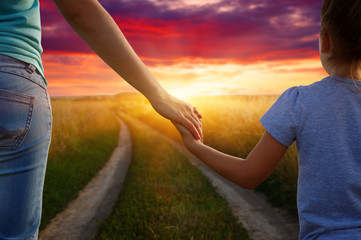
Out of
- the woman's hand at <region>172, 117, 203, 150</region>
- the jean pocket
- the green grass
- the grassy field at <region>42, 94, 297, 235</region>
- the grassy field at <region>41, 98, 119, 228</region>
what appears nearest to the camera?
the jean pocket

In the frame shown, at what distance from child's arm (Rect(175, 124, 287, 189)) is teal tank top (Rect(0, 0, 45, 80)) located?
3.28ft

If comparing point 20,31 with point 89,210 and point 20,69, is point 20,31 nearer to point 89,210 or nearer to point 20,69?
point 20,69

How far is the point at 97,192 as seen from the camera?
666 cm

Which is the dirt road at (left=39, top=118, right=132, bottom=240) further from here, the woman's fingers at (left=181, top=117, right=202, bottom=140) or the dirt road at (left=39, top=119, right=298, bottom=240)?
the woman's fingers at (left=181, top=117, right=202, bottom=140)

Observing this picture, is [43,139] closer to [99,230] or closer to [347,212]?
[347,212]

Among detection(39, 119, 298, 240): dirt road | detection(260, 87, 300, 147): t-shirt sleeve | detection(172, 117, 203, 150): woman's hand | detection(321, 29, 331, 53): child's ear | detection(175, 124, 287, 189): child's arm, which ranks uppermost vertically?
detection(321, 29, 331, 53): child's ear

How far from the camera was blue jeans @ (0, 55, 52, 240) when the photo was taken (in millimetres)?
1069

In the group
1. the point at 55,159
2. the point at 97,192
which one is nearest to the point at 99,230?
the point at 97,192

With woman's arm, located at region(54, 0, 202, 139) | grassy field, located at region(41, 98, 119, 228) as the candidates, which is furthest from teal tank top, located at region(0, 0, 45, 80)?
grassy field, located at region(41, 98, 119, 228)

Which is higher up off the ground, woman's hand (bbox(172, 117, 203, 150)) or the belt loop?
the belt loop

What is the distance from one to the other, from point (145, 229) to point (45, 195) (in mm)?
3055

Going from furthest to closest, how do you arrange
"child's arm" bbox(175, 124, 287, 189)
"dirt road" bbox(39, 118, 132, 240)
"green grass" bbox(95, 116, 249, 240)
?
→ "dirt road" bbox(39, 118, 132, 240) < "green grass" bbox(95, 116, 249, 240) < "child's arm" bbox(175, 124, 287, 189)

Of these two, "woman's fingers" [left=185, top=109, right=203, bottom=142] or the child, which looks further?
"woman's fingers" [left=185, top=109, right=203, bottom=142]

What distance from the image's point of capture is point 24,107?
112 centimetres
